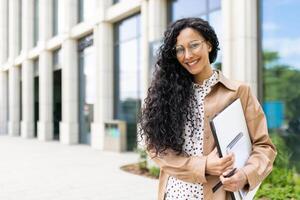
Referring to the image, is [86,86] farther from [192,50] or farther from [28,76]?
[192,50]

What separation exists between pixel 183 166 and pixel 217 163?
181 millimetres

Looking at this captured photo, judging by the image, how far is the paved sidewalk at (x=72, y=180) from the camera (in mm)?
7973

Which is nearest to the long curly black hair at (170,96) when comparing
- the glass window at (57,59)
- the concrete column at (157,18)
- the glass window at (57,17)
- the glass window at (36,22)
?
the concrete column at (157,18)

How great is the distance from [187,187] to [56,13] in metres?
24.0

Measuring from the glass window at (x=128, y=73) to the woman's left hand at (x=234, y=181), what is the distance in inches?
573

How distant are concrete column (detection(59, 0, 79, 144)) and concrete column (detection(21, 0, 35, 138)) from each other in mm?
7941

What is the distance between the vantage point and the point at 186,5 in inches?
535

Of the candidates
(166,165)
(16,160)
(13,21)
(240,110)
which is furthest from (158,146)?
(13,21)

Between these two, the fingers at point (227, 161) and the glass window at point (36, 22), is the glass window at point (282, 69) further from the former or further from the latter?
the glass window at point (36, 22)

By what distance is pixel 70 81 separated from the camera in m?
21.0

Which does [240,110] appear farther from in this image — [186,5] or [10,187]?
[186,5]

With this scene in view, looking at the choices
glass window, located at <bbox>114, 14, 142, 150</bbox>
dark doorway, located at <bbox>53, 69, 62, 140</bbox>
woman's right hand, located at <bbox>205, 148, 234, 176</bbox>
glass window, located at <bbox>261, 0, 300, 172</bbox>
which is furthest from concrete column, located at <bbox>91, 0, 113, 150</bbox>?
woman's right hand, located at <bbox>205, 148, 234, 176</bbox>

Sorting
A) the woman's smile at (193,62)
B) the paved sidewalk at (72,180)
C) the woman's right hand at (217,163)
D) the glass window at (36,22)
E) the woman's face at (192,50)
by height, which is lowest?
the paved sidewalk at (72,180)

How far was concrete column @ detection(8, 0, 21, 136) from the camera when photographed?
106ft
